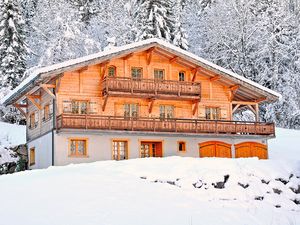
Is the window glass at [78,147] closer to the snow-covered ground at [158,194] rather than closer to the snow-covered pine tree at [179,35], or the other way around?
the snow-covered ground at [158,194]

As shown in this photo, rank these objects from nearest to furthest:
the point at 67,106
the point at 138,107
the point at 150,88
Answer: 1. the point at 67,106
2. the point at 150,88
3. the point at 138,107

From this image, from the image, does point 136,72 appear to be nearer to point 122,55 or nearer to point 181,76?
point 122,55

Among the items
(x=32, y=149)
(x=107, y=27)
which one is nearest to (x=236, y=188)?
(x=32, y=149)

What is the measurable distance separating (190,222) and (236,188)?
21.1 ft

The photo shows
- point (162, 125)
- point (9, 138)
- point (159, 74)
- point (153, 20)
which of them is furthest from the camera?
point (153, 20)

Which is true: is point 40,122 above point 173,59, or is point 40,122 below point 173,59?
below

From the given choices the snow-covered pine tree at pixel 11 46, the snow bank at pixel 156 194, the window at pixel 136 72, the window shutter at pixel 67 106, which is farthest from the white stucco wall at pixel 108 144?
the snow-covered pine tree at pixel 11 46

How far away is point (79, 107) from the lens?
32.3 m

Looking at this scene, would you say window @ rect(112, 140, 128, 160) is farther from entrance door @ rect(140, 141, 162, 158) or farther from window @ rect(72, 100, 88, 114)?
window @ rect(72, 100, 88, 114)

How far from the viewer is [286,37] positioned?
50219mm

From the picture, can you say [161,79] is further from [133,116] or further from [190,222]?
[190,222]

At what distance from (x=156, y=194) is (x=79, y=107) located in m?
16.3

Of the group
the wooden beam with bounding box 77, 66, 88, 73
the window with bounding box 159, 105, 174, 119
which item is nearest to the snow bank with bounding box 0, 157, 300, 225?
the wooden beam with bounding box 77, 66, 88, 73

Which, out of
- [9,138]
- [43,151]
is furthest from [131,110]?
[9,138]
